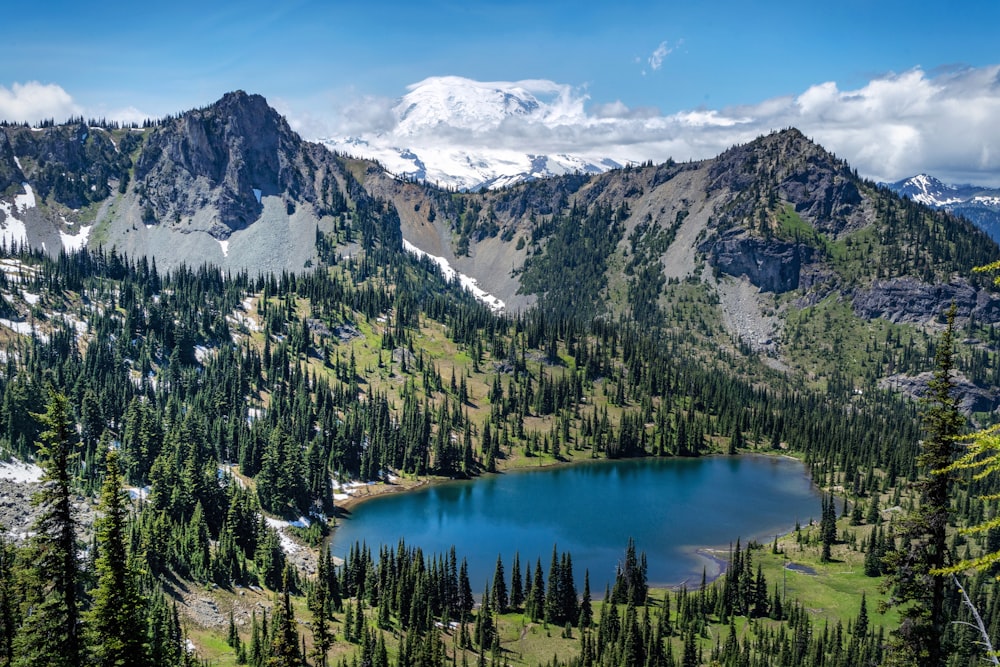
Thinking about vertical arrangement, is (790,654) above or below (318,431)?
below

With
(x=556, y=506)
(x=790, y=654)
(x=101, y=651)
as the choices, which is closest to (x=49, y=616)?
(x=101, y=651)

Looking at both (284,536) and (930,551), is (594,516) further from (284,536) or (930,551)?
(930,551)

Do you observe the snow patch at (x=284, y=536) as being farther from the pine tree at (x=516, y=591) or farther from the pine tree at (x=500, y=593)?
the pine tree at (x=516, y=591)

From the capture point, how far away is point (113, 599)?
3067cm

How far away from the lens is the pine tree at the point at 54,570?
29266mm

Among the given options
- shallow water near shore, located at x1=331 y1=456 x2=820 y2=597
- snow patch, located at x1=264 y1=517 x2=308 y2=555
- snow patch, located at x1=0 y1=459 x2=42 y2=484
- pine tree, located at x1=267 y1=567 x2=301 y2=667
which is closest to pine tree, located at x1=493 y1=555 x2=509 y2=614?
shallow water near shore, located at x1=331 y1=456 x2=820 y2=597

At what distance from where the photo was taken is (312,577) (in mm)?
113875

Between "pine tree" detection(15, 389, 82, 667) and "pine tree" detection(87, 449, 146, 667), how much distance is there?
892mm

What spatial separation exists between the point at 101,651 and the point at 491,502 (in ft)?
449

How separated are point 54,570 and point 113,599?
8.47ft

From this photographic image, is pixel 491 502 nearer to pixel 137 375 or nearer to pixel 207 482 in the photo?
pixel 207 482

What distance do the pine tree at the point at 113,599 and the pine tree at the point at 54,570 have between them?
0.89 m

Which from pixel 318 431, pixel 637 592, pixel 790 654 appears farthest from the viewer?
pixel 318 431

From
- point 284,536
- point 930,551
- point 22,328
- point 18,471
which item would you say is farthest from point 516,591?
point 22,328
